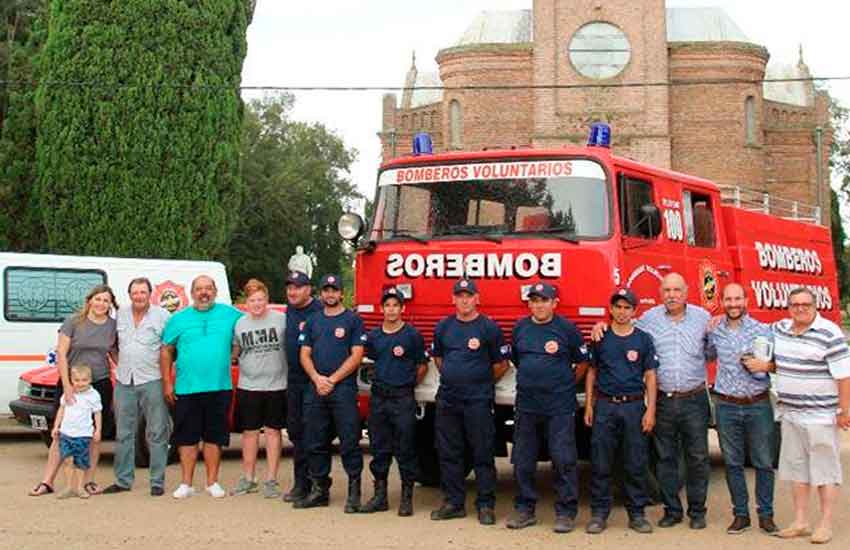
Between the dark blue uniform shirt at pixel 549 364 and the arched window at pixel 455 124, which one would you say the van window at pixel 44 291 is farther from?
the arched window at pixel 455 124

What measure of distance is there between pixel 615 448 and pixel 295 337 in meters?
2.81

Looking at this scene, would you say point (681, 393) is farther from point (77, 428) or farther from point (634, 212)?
point (77, 428)

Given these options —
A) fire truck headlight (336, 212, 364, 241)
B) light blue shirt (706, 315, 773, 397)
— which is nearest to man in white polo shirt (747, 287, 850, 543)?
light blue shirt (706, 315, 773, 397)

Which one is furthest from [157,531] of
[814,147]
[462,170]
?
[814,147]

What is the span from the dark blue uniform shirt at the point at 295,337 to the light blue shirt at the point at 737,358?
3268 mm

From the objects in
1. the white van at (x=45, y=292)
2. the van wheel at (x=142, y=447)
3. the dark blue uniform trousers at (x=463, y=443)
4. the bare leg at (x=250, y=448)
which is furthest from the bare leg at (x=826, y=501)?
the white van at (x=45, y=292)

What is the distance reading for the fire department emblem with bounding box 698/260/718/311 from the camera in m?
11.3

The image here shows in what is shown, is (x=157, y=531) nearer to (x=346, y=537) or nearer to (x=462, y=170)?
(x=346, y=537)

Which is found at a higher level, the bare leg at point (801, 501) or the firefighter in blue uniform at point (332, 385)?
the firefighter in blue uniform at point (332, 385)

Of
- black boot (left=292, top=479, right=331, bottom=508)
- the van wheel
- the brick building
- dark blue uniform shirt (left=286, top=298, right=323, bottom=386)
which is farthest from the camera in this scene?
the brick building

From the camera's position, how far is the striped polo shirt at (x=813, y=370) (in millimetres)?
8680

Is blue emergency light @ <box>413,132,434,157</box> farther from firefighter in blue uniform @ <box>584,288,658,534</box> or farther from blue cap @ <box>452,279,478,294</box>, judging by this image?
firefighter in blue uniform @ <box>584,288,658,534</box>

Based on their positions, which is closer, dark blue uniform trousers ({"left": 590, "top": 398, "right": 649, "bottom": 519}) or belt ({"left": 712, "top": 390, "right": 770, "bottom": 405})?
belt ({"left": 712, "top": 390, "right": 770, "bottom": 405})

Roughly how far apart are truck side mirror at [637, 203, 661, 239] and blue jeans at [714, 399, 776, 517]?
1734 mm
